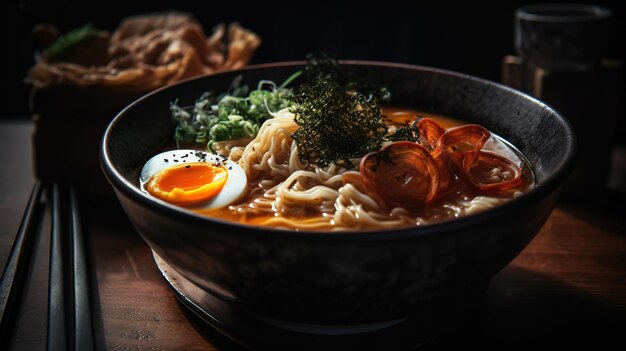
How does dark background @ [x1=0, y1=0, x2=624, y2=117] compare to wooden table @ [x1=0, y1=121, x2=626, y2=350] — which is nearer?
wooden table @ [x1=0, y1=121, x2=626, y2=350]

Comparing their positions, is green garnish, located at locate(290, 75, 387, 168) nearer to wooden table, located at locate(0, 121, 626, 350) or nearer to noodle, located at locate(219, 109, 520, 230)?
noodle, located at locate(219, 109, 520, 230)

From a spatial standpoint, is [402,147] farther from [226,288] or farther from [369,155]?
[226,288]

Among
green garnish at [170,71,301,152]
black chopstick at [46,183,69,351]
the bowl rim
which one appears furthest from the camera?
green garnish at [170,71,301,152]

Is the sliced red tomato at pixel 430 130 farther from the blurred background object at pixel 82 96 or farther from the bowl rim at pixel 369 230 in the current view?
the blurred background object at pixel 82 96

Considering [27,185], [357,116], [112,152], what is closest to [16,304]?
[112,152]

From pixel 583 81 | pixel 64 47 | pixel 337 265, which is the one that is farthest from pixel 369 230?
pixel 64 47

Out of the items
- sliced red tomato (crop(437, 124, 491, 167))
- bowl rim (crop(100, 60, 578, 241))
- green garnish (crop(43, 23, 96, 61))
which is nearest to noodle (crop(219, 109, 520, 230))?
sliced red tomato (crop(437, 124, 491, 167))
